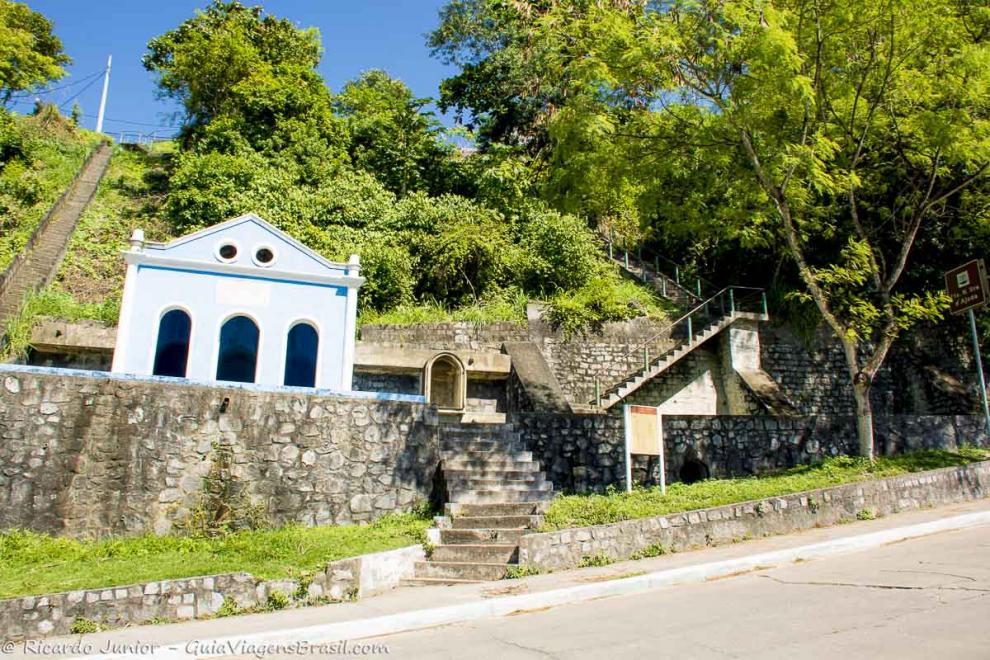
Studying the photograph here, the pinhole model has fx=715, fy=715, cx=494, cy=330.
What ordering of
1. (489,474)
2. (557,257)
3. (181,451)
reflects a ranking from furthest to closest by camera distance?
1. (557,257)
2. (489,474)
3. (181,451)

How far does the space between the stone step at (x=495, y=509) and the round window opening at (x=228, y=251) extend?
284 inches

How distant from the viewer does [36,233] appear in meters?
21.9

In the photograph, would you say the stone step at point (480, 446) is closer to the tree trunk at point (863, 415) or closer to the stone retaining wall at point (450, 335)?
the stone retaining wall at point (450, 335)

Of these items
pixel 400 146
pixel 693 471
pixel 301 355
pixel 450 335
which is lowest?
pixel 693 471

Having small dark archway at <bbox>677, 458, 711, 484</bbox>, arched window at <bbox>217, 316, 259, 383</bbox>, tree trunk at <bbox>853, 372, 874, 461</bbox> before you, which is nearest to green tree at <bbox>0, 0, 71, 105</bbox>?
arched window at <bbox>217, 316, 259, 383</bbox>

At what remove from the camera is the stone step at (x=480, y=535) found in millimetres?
9820

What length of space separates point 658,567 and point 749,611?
7.15 ft

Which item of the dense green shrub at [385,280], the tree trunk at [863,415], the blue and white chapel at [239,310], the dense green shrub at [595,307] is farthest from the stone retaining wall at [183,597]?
the dense green shrub at [385,280]

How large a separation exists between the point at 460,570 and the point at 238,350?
7.35 m

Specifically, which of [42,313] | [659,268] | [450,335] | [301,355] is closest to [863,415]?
[450,335]

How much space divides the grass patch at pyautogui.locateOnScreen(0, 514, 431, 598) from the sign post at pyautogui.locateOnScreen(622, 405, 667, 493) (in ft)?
10.9

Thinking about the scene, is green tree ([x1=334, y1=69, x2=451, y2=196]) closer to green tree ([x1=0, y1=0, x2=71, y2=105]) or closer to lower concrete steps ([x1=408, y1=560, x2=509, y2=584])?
green tree ([x1=0, y1=0, x2=71, y2=105])

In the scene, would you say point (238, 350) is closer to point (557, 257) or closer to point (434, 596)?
point (434, 596)

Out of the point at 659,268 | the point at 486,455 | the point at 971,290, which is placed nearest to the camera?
the point at 486,455
